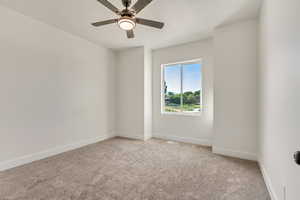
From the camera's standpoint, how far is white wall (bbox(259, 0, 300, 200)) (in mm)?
1074

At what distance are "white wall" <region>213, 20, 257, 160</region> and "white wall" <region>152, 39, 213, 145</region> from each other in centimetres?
50

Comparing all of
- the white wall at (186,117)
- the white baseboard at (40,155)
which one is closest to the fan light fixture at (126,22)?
the white wall at (186,117)

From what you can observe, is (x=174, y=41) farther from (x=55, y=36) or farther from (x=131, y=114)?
(x=55, y=36)

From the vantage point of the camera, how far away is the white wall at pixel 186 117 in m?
3.46

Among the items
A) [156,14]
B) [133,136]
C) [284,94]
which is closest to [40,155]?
[133,136]

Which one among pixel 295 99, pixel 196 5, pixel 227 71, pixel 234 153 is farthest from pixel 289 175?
pixel 196 5

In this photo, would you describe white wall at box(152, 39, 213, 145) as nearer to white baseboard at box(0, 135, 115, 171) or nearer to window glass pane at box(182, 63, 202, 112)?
window glass pane at box(182, 63, 202, 112)

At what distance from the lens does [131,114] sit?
421 cm

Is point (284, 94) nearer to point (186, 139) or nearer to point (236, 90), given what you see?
point (236, 90)

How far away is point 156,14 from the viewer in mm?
2490

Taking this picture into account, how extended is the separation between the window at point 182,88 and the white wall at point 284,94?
1948mm

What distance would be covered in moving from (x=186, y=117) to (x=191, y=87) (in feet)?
2.63

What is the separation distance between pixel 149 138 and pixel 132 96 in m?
1.31

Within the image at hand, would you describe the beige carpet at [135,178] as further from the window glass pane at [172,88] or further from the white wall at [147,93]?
the window glass pane at [172,88]
